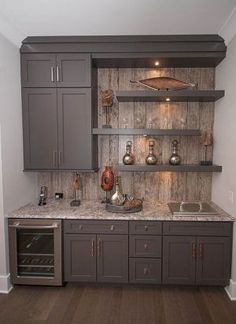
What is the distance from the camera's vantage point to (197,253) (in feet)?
8.21

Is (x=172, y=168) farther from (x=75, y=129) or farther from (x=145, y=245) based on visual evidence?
(x=75, y=129)

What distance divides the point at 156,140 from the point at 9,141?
179 centimetres

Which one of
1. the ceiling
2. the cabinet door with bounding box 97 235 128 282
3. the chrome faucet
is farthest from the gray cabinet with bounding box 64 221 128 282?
the ceiling

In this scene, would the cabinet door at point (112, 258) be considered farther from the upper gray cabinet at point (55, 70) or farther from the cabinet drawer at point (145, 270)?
the upper gray cabinet at point (55, 70)

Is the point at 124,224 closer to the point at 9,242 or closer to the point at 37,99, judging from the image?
the point at 9,242

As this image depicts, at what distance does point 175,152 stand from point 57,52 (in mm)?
1859

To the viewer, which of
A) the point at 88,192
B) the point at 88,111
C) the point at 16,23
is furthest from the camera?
the point at 88,192

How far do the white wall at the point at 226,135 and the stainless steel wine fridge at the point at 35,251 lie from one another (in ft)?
6.13

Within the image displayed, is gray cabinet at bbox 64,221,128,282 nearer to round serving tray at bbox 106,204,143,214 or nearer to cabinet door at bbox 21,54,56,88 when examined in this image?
round serving tray at bbox 106,204,143,214

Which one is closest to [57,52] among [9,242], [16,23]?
[16,23]

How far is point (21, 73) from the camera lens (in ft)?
9.05

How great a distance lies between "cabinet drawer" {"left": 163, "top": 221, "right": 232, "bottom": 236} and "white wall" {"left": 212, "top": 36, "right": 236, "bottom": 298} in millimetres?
162

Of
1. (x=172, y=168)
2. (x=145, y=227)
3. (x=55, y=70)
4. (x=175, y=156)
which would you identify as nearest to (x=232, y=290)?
(x=145, y=227)

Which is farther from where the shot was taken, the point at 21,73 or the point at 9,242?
the point at 21,73
